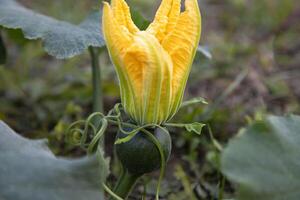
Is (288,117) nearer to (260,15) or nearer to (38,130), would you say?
(38,130)

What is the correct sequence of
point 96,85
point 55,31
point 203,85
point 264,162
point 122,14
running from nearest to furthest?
point 264,162, point 122,14, point 55,31, point 96,85, point 203,85

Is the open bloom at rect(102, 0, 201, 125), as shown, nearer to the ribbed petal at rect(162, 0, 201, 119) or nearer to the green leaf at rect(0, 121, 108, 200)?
the ribbed petal at rect(162, 0, 201, 119)

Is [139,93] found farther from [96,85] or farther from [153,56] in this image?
[96,85]

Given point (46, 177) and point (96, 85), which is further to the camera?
point (96, 85)

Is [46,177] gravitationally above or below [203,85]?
above

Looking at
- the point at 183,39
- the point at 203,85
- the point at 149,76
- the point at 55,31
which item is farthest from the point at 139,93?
the point at 203,85

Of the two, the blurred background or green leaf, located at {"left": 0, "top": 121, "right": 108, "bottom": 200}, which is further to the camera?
the blurred background

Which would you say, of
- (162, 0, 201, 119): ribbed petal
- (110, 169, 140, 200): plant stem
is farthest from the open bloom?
(110, 169, 140, 200): plant stem
